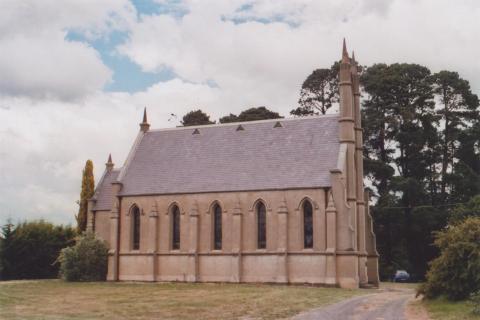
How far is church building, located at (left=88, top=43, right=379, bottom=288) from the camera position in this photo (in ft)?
146

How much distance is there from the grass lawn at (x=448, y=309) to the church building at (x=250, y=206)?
48.7ft

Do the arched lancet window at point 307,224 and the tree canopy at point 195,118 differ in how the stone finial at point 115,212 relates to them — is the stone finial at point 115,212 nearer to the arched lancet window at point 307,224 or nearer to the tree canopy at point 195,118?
the arched lancet window at point 307,224

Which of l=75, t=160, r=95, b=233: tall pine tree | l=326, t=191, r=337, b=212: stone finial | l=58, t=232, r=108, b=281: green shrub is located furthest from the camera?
l=75, t=160, r=95, b=233: tall pine tree

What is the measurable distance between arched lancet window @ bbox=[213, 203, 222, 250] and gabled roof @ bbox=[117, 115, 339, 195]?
1.56m

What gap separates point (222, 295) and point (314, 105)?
129ft

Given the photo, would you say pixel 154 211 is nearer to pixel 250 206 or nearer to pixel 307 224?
pixel 250 206

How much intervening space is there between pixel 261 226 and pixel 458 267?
2017cm

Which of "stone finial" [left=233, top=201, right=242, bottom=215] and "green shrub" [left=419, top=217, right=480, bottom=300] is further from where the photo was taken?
"stone finial" [left=233, top=201, right=242, bottom=215]

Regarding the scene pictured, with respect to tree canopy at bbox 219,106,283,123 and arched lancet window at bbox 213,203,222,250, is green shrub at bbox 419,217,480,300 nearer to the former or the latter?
arched lancet window at bbox 213,203,222,250

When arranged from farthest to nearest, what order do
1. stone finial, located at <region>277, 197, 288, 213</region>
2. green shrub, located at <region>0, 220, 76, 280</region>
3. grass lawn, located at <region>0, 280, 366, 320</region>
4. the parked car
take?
the parked car → green shrub, located at <region>0, 220, 76, 280</region> → stone finial, located at <region>277, 197, 288, 213</region> → grass lawn, located at <region>0, 280, 366, 320</region>

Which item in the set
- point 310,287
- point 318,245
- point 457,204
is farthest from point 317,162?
point 457,204

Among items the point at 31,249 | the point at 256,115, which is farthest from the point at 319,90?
the point at 31,249

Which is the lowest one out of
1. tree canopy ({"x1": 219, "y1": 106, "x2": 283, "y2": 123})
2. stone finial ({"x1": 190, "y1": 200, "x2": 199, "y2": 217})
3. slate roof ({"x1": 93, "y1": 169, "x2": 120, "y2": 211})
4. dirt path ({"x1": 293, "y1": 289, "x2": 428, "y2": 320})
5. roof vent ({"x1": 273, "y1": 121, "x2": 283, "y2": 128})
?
dirt path ({"x1": 293, "y1": 289, "x2": 428, "y2": 320})

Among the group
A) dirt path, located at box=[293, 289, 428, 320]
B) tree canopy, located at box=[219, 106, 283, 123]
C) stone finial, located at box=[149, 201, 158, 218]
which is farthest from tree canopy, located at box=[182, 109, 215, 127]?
dirt path, located at box=[293, 289, 428, 320]
